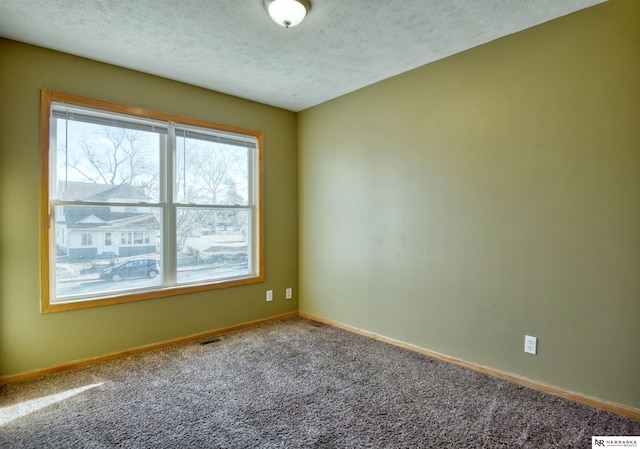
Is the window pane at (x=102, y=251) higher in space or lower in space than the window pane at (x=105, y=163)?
lower

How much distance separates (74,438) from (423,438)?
1.94 meters

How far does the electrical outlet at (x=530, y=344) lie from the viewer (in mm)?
2512

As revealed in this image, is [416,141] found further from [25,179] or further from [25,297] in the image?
[25,297]

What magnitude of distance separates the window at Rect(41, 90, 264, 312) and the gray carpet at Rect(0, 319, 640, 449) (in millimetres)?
759

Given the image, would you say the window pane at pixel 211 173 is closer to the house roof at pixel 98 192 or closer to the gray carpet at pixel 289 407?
the house roof at pixel 98 192

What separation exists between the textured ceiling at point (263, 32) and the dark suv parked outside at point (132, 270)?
5.77ft

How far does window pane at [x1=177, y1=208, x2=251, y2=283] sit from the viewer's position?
357 centimetres

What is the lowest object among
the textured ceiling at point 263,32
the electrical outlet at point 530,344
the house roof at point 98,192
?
the electrical outlet at point 530,344

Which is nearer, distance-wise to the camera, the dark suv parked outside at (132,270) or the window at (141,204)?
the window at (141,204)

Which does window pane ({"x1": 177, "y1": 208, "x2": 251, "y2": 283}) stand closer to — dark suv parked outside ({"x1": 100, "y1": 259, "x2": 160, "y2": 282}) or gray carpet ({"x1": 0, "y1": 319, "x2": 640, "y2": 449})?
dark suv parked outside ({"x1": 100, "y1": 259, "x2": 160, "y2": 282})

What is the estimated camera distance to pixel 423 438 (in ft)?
6.39

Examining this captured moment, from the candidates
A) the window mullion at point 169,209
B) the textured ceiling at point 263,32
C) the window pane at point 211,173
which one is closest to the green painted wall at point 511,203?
the textured ceiling at point 263,32

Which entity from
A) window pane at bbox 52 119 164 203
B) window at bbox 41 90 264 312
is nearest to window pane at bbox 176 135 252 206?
window at bbox 41 90 264 312

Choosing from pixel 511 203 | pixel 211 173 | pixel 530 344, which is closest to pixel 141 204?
pixel 211 173
